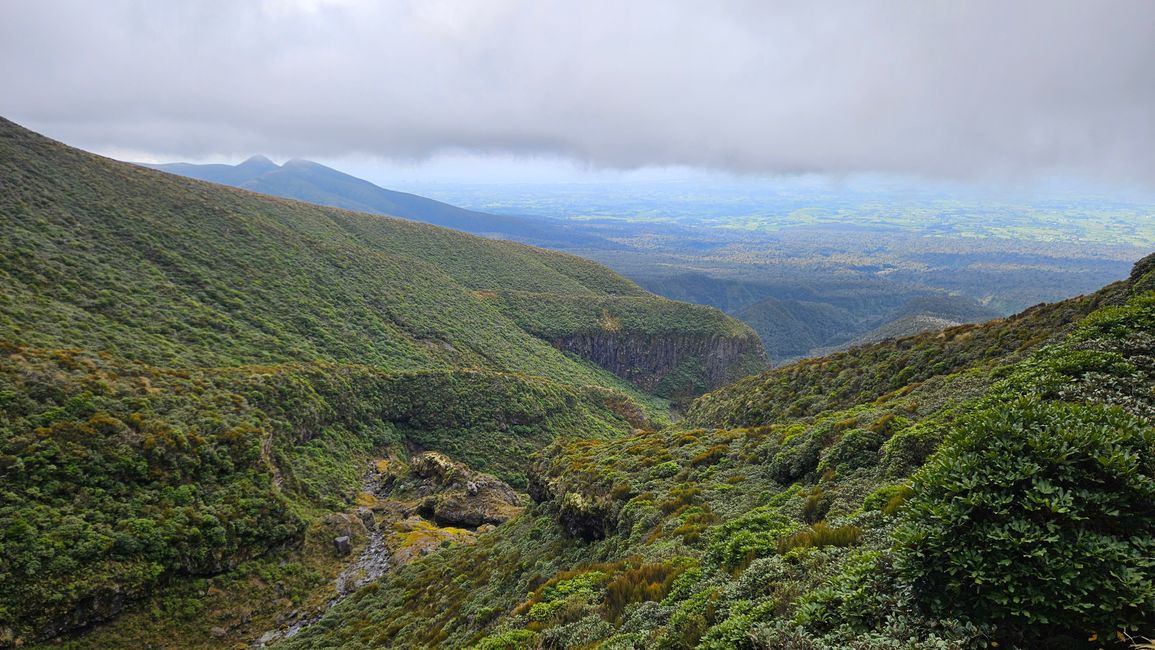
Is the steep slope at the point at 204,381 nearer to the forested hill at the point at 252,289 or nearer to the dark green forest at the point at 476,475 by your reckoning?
the dark green forest at the point at 476,475

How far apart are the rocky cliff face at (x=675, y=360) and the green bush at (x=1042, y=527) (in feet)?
359

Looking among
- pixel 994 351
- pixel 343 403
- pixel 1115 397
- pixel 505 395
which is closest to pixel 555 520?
pixel 1115 397

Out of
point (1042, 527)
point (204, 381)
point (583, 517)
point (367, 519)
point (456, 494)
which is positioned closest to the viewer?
point (1042, 527)

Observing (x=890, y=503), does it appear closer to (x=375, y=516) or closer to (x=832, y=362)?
(x=832, y=362)

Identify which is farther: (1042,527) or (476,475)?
(476,475)

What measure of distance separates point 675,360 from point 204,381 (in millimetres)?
99642

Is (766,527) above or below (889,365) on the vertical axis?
below

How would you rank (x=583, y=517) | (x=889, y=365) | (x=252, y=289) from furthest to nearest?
1. (x=252, y=289)
2. (x=889, y=365)
3. (x=583, y=517)

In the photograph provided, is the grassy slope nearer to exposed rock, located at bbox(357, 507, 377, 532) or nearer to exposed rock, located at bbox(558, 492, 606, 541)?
exposed rock, located at bbox(558, 492, 606, 541)

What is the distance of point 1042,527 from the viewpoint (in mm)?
5172

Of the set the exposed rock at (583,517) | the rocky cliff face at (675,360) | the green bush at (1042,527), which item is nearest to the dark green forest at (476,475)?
the green bush at (1042,527)

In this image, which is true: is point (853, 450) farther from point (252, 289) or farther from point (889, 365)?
point (252, 289)

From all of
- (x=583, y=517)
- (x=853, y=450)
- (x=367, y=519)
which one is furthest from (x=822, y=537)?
(x=367, y=519)

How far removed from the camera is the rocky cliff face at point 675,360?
388 feet
